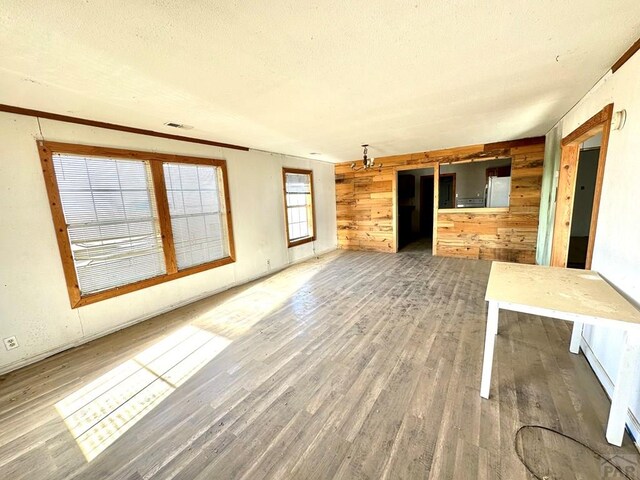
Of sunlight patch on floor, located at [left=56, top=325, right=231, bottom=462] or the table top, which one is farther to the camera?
sunlight patch on floor, located at [left=56, top=325, right=231, bottom=462]

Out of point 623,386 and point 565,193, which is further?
point 565,193

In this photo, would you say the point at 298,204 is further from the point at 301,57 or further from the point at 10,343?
the point at 10,343

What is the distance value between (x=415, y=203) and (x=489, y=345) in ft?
24.6

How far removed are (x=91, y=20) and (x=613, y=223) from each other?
337 centimetres

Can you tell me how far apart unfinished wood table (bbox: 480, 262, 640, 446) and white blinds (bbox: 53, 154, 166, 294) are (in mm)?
3646

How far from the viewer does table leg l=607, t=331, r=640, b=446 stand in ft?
4.27

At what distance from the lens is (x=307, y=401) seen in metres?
1.80

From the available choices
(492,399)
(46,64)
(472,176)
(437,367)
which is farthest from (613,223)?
(472,176)

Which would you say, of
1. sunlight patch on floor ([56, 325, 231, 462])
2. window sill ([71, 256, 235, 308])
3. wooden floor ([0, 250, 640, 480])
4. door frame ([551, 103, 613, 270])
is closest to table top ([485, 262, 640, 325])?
wooden floor ([0, 250, 640, 480])

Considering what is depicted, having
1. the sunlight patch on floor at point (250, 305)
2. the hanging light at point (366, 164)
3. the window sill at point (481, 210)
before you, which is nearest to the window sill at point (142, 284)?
the sunlight patch on floor at point (250, 305)

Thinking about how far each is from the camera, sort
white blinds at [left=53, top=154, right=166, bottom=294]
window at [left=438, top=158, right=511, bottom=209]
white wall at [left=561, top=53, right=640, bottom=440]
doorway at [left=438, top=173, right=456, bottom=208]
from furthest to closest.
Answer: doorway at [left=438, top=173, right=456, bottom=208] < window at [left=438, top=158, right=511, bottom=209] < white blinds at [left=53, top=154, right=166, bottom=294] < white wall at [left=561, top=53, right=640, bottom=440]

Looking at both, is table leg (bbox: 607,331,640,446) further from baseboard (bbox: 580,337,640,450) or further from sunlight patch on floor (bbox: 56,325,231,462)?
sunlight patch on floor (bbox: 56,325,231,462)

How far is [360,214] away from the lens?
658 cm

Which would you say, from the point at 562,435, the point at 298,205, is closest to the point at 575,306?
the point at 562,435
